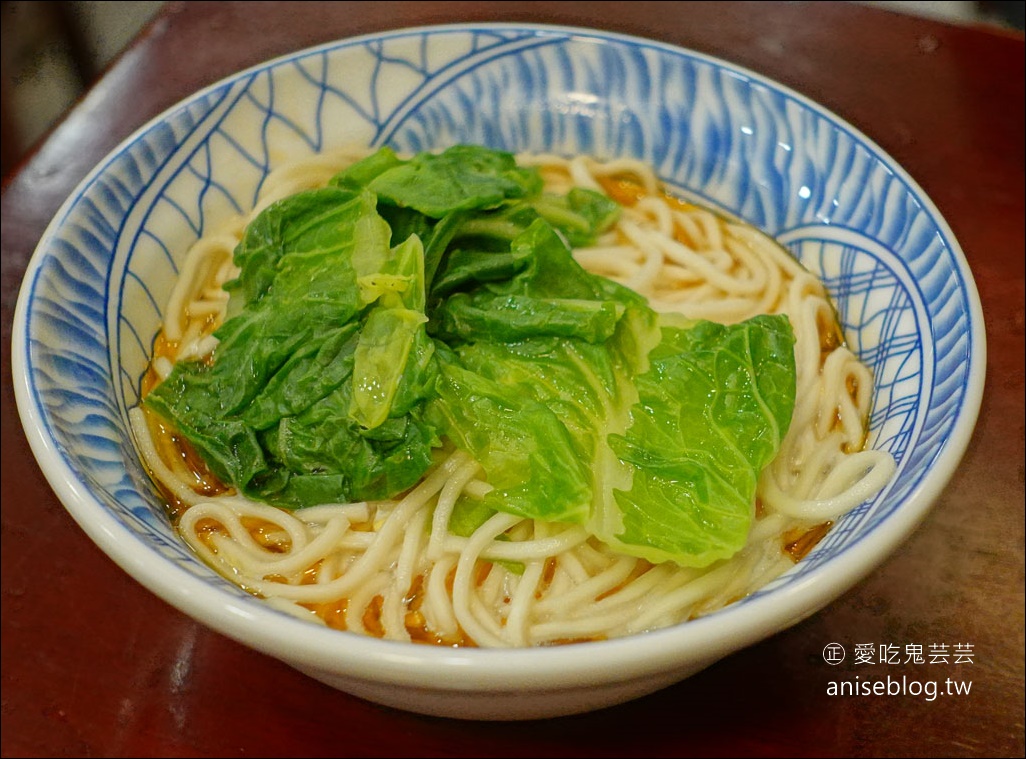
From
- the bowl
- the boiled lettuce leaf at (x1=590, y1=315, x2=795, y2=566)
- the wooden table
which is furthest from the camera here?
the wooden table

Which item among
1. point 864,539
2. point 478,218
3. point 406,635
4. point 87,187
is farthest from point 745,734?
point 87,187

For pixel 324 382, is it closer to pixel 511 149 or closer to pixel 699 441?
pixel 699 441

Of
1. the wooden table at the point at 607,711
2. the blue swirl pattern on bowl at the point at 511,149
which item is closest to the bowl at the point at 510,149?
the blue swirl pattern on bowl at the point at 511,149

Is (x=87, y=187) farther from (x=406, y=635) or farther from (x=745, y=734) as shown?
(x=745, y=734)

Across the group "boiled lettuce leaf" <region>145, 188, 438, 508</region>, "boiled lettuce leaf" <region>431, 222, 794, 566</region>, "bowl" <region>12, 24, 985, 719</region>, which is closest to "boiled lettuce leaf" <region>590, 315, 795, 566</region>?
"boiled lettuce leaf" <region>431, 222, 794, 566</region>

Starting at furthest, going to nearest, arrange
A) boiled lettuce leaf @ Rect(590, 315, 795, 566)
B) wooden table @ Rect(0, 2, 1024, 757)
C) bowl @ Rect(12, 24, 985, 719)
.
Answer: wooden table @ Rect(0, 2, 1024, 757), boiled lettuce leaf @ Rect(590, 315, 795, 566), bowl @ Rect(12, 24, 985, 719)

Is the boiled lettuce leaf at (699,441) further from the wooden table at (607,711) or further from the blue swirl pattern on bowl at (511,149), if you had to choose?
the wooden table at (607,711)

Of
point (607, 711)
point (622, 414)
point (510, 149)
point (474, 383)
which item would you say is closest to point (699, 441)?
point (622, 414)

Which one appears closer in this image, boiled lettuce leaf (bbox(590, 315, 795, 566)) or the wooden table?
boiled lettuce leaf (bbox(590, 315, 795, 566))

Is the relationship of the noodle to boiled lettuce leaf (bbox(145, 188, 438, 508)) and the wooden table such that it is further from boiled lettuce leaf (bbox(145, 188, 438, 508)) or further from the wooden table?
the wooden table
